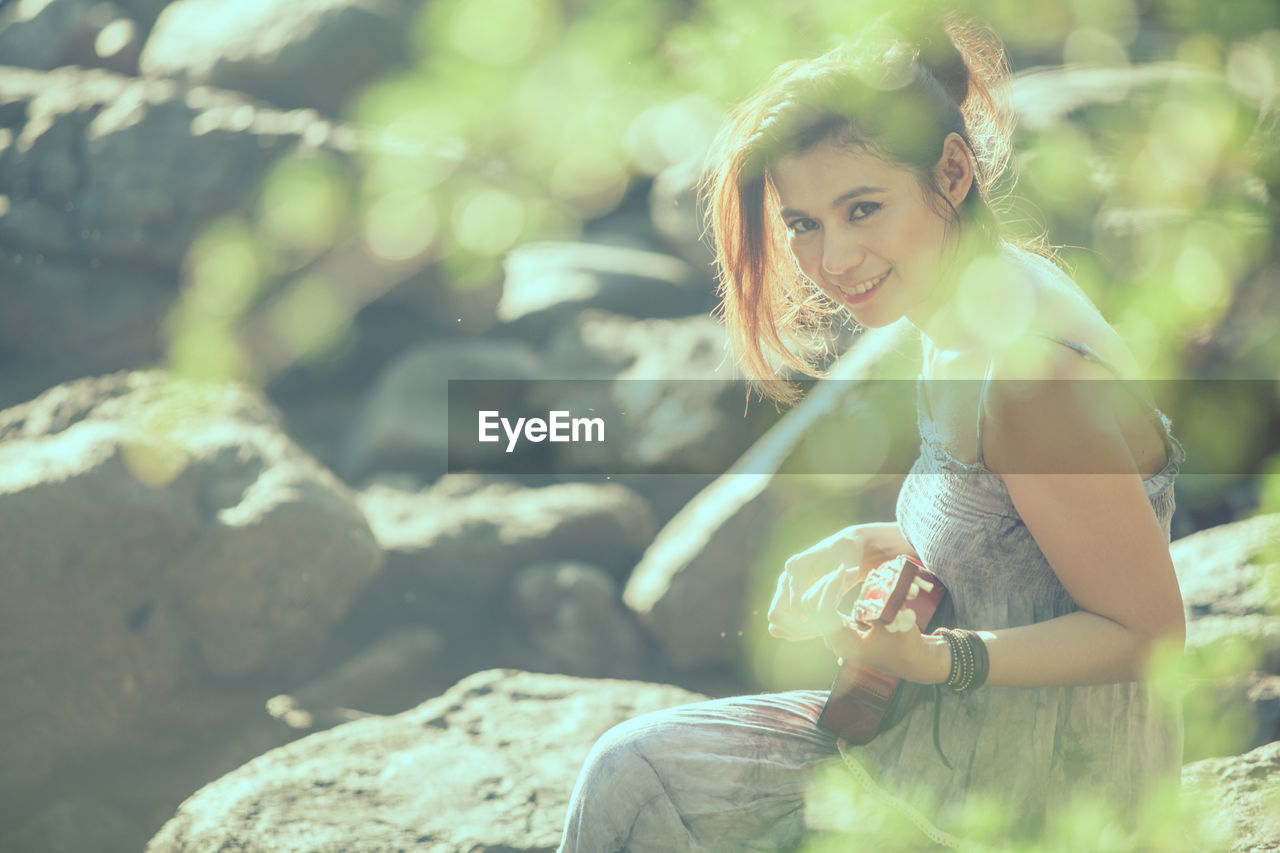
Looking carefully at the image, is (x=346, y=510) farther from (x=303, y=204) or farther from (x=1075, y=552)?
(x=1075, y=552)

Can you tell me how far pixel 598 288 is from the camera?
23.0ft

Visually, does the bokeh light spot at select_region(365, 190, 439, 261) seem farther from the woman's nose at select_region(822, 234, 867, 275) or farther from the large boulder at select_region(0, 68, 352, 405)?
the woman's nose at select_region(822, 234, 867, 275)

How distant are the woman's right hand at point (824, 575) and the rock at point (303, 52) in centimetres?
659

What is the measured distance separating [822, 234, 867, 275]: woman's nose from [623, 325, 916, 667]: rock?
2396mm

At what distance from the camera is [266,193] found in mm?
6219

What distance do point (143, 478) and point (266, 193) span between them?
2.72 meters

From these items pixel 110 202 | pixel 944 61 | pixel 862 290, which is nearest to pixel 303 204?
pixel 110 202

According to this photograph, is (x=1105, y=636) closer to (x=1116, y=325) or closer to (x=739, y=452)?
(x=1116, y=325)

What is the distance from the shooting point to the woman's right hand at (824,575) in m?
1.82

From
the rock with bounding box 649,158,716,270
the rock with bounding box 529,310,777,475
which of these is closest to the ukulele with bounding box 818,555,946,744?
the rock with bounding box 529,310,777,475

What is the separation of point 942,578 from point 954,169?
733 millimetres

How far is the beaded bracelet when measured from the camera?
1601mm

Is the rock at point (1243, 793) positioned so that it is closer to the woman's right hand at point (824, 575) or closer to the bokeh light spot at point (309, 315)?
the woman's right hand at point (824, 575)

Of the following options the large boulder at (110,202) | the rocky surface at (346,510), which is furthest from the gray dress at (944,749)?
the large boulder at (110,202)
